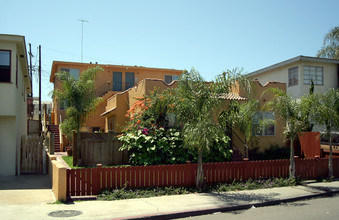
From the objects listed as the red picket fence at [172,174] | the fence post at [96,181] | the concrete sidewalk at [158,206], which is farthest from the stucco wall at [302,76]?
the fence post at [96,181]

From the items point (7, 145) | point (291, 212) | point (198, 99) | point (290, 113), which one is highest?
point (198, 99)

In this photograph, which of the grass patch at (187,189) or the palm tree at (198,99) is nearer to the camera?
the grass patch at (187,189)

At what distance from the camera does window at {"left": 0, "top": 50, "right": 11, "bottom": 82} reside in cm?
1414

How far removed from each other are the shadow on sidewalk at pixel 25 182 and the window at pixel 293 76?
676 inches

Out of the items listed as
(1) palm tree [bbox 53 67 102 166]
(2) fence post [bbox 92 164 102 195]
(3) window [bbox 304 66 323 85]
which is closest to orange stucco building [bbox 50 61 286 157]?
(1) palm tree [bbox 53 67 102 166]

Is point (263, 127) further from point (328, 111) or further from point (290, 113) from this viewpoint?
point (290, 113)

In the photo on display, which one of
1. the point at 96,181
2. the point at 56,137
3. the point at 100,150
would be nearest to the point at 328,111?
the point at 96,181

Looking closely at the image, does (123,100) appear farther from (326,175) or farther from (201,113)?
(326,175)

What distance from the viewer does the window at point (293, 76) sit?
22.8m

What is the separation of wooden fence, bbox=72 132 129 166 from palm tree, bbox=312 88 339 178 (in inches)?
347

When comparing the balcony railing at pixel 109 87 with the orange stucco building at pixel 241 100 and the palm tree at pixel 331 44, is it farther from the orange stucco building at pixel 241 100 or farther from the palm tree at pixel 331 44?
the palm tree at pixel 331 44

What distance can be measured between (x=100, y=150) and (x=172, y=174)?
5.95 metres

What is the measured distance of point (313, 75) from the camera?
22.8 metres

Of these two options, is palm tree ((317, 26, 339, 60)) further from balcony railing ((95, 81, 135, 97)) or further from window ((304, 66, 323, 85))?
balcony railing ((95, 81, 135, 97))
